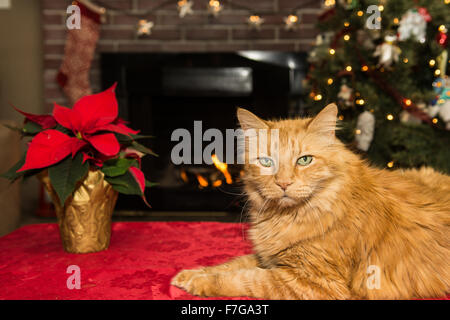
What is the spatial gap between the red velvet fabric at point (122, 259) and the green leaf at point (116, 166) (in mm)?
215

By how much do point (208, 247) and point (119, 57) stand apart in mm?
2022

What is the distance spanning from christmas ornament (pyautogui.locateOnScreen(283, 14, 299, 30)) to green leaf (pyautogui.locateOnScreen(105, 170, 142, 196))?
216 centimetres

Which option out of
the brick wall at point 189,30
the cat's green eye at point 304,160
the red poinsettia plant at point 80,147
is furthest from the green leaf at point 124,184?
the brick wall at point 189,30

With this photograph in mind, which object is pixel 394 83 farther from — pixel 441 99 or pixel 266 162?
pixel 266 162

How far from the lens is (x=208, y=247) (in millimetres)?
1041

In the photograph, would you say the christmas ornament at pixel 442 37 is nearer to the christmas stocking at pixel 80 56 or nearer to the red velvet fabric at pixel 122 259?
the red velvet fabric at pixel 122 259

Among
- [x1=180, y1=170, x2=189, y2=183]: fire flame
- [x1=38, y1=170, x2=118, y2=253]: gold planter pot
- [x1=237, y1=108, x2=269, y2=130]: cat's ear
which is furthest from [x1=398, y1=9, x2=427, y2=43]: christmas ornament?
[x1=180, y1=170, x2=189, y2=183]: fire flame

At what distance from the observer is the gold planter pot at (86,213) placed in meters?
0.95

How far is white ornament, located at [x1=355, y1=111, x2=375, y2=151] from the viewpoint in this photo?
1.78 meters

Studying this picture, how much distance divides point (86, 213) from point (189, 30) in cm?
212

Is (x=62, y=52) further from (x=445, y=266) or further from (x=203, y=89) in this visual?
(x=445, y=266)

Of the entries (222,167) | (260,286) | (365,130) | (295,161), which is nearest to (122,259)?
(260,286)

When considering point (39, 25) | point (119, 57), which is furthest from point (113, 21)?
point (39, 25)

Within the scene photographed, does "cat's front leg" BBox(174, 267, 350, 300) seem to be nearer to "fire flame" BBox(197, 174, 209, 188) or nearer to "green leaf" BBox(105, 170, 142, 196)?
"green leaf" BBox(105, 170, 142, 196)
